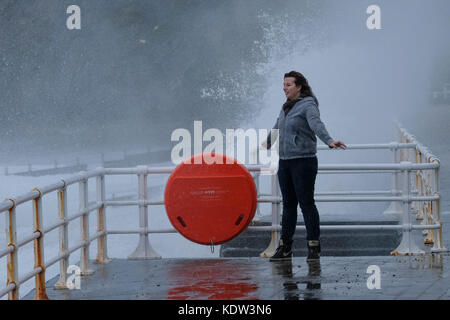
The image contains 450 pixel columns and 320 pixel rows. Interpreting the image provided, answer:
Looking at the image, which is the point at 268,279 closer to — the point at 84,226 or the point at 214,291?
the point at 214,291

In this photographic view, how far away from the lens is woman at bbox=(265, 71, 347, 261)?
26.1 ft

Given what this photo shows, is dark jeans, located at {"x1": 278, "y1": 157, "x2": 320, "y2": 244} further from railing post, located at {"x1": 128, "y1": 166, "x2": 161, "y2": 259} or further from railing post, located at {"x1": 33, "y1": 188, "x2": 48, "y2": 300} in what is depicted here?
railing post, located at {"x1": 33, "y1": 188, "x2": 48, "y2": 300}

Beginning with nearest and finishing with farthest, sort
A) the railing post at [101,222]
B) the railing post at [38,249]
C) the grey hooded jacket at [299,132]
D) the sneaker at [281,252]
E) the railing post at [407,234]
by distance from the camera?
the railing post at [38,249] → the grey hooded jacket at [299,132] → the sneaker at [281,252] → the railing post at [407,234] → the railing post at [101,222]

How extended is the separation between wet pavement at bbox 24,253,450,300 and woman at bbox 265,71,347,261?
51cm

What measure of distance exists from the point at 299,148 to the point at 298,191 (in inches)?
16.8

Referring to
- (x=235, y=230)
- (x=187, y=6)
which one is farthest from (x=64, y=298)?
(x=187, y=6)

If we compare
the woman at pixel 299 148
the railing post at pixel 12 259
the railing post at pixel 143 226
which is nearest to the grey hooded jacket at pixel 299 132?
the woman at pixel 299 148

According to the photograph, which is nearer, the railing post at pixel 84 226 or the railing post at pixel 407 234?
the railing post at pixel 84 226

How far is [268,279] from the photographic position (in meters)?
7.39

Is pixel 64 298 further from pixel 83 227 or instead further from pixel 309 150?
pixel 309 150

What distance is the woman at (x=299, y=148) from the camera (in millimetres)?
7953

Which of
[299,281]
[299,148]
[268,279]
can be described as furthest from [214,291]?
→ [299,148]

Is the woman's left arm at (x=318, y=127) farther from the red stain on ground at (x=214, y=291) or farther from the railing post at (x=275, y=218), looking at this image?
the red stain on ground at (x=214, y=291)

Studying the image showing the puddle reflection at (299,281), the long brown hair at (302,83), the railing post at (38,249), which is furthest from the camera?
the long brown hair at (302,83)
